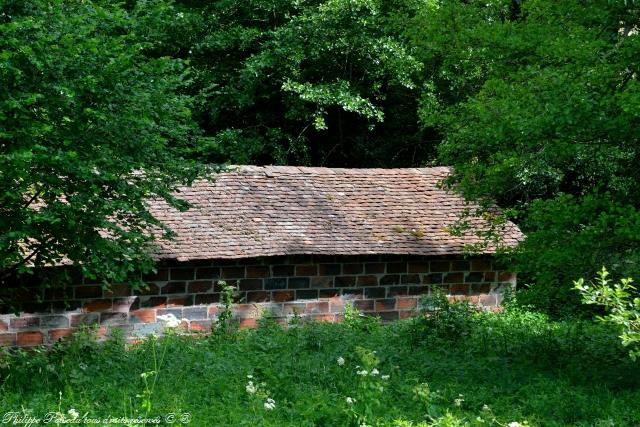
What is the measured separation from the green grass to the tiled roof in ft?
5.76

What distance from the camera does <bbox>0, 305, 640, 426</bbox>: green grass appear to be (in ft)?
25.4

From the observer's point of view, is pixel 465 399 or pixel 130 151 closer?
pixel 465 399

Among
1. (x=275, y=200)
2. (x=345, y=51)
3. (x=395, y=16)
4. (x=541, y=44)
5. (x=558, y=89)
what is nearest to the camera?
(x=558, y=89)

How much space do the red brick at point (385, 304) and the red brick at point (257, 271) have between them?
217 cm

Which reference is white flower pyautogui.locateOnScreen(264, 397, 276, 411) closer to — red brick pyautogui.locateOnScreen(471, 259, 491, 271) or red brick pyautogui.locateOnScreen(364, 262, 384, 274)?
red brick pyautogui.locateOnScreen(364, 262, 384, 274)

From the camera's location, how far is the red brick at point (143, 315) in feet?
44.8

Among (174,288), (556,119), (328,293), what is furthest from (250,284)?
(556,119)

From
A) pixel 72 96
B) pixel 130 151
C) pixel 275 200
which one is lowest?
pixel 275 200

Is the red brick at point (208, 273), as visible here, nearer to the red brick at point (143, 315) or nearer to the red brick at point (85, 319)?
the red brick at point (143, 315)

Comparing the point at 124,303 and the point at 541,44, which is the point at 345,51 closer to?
the point at 124,303

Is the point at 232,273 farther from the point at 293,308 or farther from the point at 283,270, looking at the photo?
the point at 293,308

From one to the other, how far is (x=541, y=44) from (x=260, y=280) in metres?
6.53

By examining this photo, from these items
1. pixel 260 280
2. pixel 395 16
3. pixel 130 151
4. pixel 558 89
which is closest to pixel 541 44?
pixel 558 89

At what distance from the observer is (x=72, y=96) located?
8531 mm
